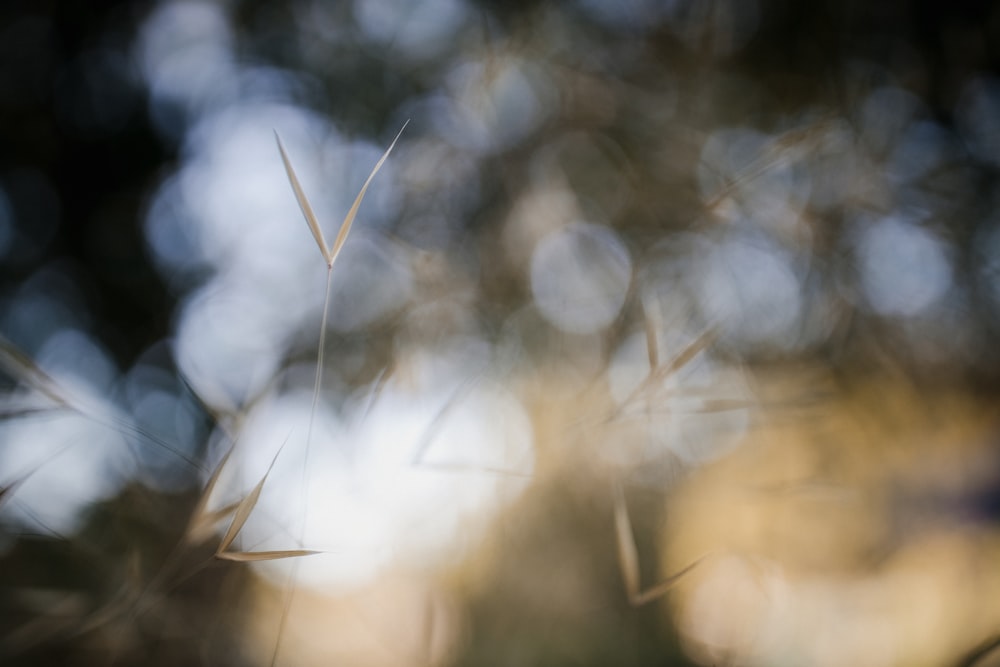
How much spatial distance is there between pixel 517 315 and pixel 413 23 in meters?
0.40

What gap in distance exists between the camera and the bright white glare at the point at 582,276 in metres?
0.57

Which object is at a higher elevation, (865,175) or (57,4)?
(57,4)

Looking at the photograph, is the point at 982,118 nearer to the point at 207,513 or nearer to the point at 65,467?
the point at 207,513

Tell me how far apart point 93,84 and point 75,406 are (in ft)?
2.47

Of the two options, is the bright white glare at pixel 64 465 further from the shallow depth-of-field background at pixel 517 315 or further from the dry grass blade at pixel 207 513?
the dry grass blade at pixel 207 513

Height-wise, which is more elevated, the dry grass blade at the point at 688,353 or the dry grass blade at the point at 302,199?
the dry grass blade at the point at 302,199

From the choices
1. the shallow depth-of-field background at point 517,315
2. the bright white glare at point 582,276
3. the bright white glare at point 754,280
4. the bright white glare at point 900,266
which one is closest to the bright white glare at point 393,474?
the shallow depth-of-field background at point 517,315

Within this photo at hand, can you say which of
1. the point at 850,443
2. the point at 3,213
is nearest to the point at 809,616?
the point at 850,443

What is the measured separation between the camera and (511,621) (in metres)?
0.55

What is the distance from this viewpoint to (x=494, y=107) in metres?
0.66

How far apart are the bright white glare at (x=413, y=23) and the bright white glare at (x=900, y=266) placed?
52cm

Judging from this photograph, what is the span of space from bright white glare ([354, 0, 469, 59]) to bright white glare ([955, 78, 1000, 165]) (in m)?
0.54

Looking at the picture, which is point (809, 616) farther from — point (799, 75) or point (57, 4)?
point (57, 4)

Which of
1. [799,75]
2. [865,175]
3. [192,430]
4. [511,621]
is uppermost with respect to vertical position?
[799,75]
